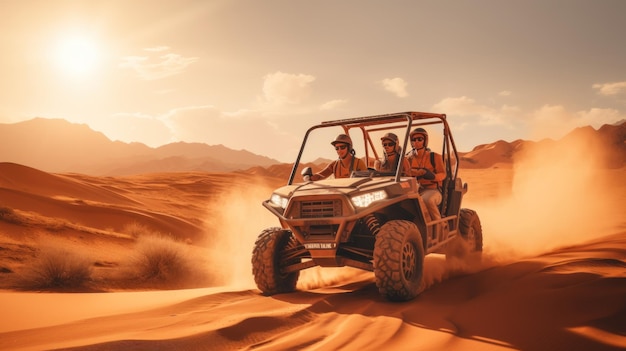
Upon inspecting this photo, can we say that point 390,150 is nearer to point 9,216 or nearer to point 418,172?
point 418,172

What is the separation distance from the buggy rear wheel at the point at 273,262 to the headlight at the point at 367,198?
1.32 metres

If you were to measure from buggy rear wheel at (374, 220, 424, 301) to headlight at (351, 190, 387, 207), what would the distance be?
332 millimetres

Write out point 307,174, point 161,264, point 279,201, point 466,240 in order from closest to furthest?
point 279,201 → point 307,174 → point 466,240 → point 161,264

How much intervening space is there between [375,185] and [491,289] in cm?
175

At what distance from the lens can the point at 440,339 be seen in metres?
3.65

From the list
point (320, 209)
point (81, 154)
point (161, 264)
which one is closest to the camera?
point (320, 209)

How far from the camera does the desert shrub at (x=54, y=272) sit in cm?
773

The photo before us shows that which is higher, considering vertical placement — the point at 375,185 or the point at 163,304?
the point at 375,185

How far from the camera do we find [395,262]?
5117 mm

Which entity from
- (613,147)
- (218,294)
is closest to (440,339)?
(218,294)

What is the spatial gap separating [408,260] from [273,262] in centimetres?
173

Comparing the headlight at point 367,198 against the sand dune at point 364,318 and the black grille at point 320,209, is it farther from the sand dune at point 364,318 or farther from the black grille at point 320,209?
the sand dune at point 364,318

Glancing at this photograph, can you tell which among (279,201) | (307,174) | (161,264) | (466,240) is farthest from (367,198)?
(161,264)

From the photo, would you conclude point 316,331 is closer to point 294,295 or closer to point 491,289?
point 294,295
